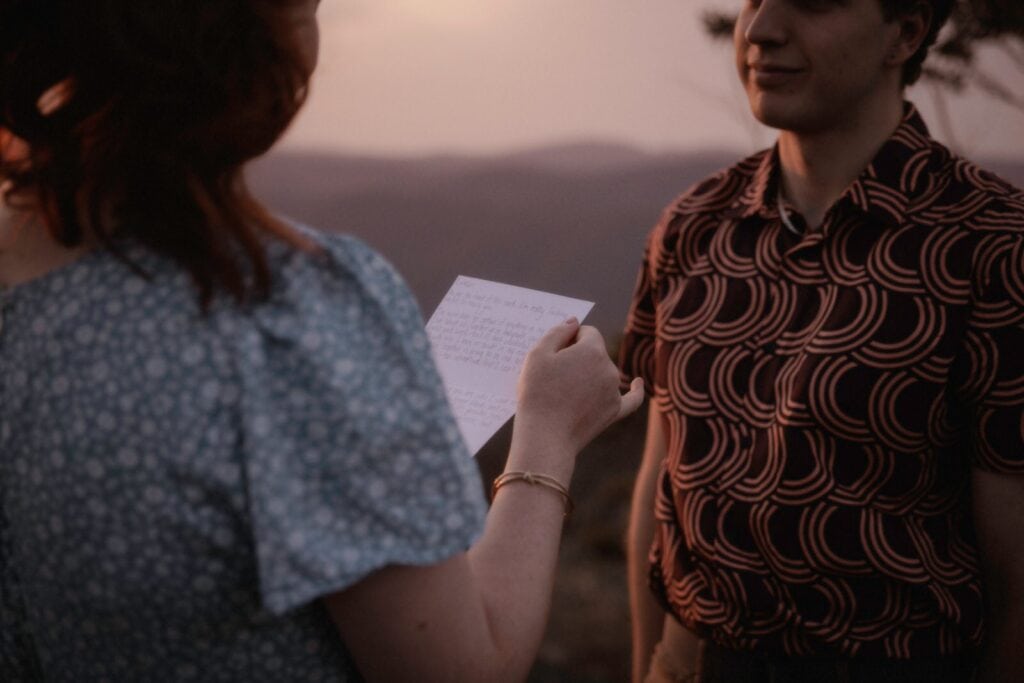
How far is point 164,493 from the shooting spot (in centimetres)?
85

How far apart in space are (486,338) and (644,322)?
681 mm

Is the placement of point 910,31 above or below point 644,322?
above

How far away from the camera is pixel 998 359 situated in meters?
1.42

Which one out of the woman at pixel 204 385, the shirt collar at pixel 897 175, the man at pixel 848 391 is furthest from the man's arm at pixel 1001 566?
the woman at pixel 204 385

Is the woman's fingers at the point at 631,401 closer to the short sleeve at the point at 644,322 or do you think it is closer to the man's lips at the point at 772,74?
the short sleeve at the point at 644,322

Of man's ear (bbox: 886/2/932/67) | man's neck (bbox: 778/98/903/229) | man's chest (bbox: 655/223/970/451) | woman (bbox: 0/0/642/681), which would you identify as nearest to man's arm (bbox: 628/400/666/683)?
man's chest (bbox: 655/223/970/451)

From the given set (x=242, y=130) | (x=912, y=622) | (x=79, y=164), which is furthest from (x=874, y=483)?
(x=79, y=164)

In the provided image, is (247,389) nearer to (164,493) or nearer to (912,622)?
(164,493)

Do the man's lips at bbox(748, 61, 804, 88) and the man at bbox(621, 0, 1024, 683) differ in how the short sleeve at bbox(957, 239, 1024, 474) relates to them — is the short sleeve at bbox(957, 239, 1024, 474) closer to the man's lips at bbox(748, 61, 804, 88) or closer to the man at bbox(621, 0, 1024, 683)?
the man at bbox(621, 0, 1024, 683)

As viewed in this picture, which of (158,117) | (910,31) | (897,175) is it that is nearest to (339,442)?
(158,117)

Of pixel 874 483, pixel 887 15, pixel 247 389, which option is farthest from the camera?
pixel 887 15

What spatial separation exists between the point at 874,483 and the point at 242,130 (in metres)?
1.12

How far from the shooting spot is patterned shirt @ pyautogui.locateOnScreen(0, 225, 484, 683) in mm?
843

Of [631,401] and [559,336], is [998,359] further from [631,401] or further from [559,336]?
[559,336]
